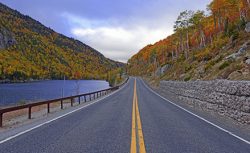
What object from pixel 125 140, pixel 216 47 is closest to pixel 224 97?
pixel 125 140

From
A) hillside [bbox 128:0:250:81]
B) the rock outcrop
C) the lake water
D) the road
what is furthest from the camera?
the lake water

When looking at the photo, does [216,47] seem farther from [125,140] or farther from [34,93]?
[34,93]

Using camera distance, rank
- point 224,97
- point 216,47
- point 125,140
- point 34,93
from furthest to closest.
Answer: point 34,93 < point 216,47 < point 224,97 < point 125,140

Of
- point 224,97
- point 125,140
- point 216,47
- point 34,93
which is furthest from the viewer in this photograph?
point 34,93

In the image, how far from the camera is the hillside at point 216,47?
90.4 feet

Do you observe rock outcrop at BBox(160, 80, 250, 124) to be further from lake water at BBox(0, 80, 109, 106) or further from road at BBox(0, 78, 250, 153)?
lake water at BBox(0, 80, 109, 106)

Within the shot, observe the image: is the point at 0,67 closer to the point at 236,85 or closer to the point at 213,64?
the point at 213,64

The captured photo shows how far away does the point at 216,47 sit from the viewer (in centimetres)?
4562

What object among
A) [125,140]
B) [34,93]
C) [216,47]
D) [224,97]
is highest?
[216,47]

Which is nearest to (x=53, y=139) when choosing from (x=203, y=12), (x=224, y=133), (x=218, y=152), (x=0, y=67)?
(x=218, y=152)

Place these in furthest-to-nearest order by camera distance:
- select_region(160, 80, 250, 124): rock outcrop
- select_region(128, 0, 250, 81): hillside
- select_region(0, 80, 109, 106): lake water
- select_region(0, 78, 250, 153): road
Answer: select_region(0, 80, 109, 106): lake water → select_region(128, 0, 250, 81): hillside → select_region(160, 80, 250, 124): rock outcrop → select_region(0, 78, 250, 153): road

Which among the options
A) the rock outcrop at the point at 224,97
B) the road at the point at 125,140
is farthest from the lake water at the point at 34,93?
the road at the point at 125,140

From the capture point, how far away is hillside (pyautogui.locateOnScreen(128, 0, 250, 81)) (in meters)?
27.6

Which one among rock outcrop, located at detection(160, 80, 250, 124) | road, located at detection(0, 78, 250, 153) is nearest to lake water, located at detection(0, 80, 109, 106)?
rock outcrop, located at detection(160, 80, 250, 124)
